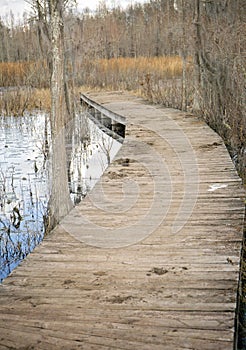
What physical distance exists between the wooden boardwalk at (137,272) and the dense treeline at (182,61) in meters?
1.25

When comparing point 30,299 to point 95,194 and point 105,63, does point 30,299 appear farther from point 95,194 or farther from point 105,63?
point 105,63

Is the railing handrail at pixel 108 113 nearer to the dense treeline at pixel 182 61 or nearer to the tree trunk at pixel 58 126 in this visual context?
the dense treeline at pixel 182 61

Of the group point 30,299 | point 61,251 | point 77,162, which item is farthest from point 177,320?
point 77,162

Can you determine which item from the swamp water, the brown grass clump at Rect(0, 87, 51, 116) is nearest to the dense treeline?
the brown grass clump at Rect(0, 87, 51, 116)

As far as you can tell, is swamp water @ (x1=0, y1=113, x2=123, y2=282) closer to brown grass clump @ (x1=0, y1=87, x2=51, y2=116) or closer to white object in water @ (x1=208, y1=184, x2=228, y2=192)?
brown grass clump @ (x1=0, y1=87, x2=51, y2=116)

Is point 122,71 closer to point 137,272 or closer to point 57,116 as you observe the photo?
point 57,116

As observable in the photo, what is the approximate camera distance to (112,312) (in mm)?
1574

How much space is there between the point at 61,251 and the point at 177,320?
30.0 inches

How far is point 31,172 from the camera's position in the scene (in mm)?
5203

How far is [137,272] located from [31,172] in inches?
138

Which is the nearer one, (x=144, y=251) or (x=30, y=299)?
(x=30, y=299)

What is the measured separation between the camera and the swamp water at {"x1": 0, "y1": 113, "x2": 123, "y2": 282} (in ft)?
11.4

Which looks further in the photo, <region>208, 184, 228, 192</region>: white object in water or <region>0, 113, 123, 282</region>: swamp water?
<region>0, 113, 123, 282</region>: swamp water

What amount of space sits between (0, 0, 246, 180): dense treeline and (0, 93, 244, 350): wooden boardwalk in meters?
1.25
